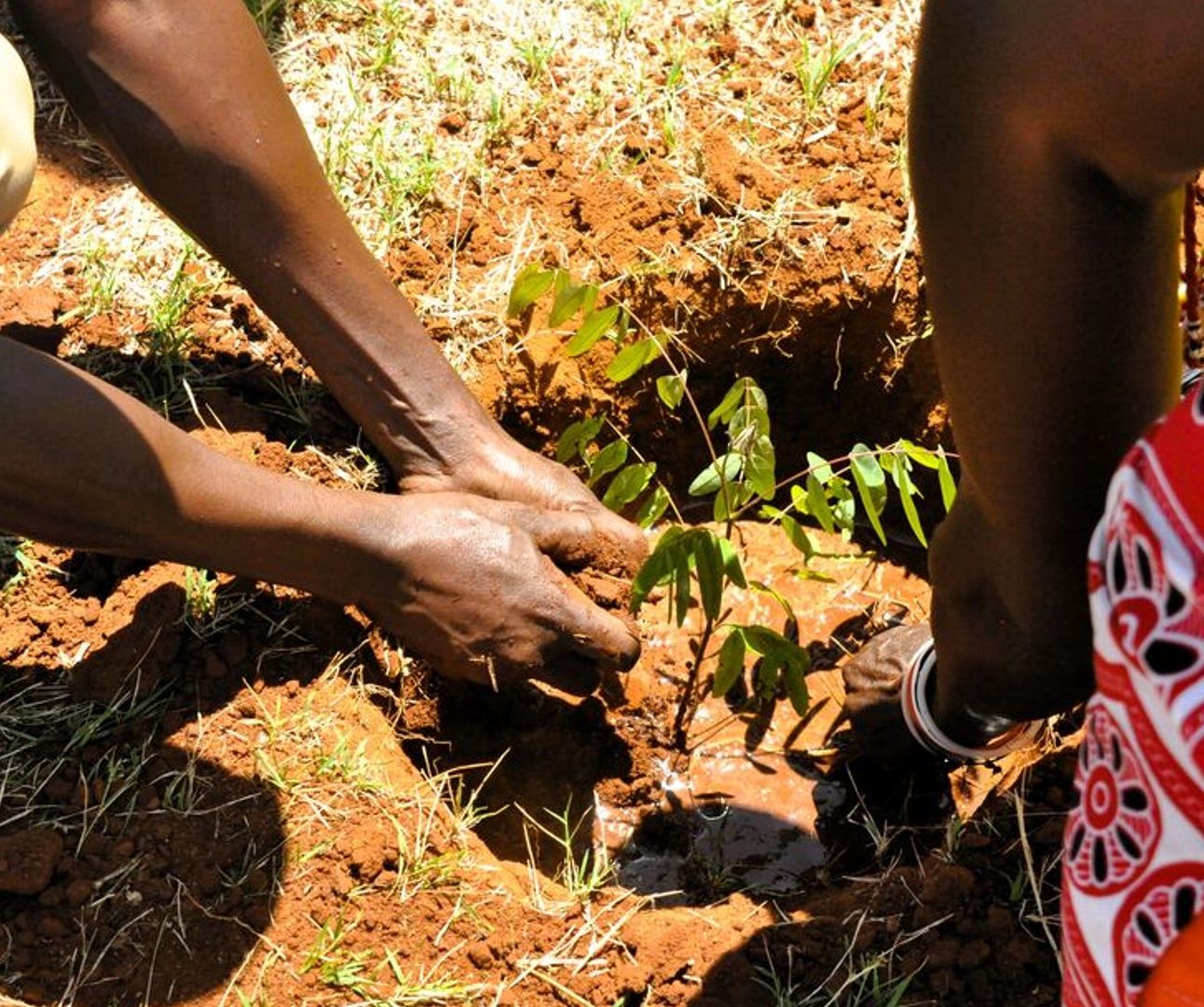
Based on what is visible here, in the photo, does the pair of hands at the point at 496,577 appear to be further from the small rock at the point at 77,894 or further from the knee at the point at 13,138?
the knee at the point at 13,138

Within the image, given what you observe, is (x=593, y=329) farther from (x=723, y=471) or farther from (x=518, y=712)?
(x=518, y=712)

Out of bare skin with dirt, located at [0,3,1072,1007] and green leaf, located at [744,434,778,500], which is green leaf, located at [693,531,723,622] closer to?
green leaf, located at [744,434,778,500]

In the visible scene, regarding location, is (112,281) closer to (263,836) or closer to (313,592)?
(313,592)

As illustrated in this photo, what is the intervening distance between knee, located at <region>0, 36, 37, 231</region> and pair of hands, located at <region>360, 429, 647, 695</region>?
0.71m

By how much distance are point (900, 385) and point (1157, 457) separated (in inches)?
74.7

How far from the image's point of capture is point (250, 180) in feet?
7.77

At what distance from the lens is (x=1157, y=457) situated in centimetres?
110

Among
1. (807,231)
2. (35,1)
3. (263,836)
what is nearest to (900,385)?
(807,231)

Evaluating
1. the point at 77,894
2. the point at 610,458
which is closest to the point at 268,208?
the point at 610,458

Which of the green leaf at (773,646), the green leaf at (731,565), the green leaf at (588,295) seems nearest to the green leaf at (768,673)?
the green leaf at (773,646)

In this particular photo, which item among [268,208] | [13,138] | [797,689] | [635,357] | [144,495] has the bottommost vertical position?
[797,689]

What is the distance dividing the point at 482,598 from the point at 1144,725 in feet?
4.60

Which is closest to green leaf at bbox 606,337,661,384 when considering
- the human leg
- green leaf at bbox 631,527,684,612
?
green leaf at bbox 631,527,684,612

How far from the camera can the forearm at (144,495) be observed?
2023mm
